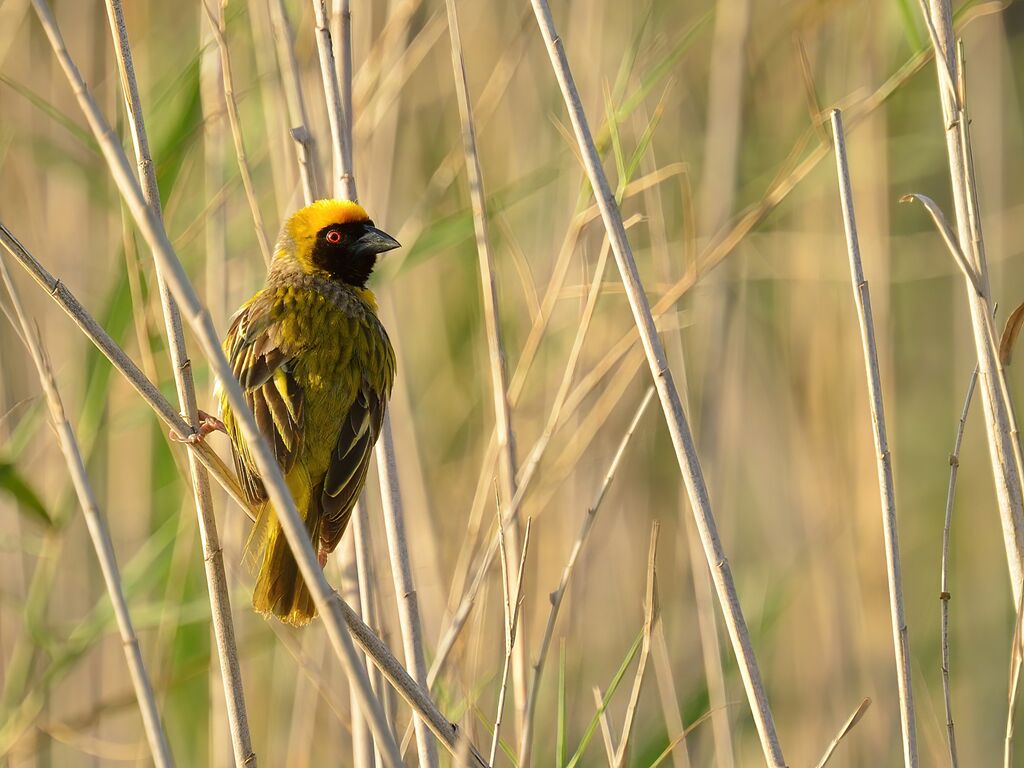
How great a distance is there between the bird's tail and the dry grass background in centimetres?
77

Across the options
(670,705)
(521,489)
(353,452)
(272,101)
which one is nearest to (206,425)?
(353,452)

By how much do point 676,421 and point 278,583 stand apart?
728 millimetres

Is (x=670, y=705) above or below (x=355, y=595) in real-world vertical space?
below

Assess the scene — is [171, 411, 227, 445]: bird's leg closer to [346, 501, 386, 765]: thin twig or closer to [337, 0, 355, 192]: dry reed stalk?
[346, 501, 386, 765]: thin twig

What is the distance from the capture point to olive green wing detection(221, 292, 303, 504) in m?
2.12

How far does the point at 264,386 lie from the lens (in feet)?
7.64

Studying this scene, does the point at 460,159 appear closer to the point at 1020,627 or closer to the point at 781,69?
the point at 781,69

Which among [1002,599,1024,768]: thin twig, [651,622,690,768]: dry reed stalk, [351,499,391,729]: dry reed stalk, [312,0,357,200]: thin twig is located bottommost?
[651,622,690,768]: dry reed stalk

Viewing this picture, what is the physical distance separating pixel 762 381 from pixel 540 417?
828 millimetres

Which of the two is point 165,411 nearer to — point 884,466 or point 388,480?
point 388,480

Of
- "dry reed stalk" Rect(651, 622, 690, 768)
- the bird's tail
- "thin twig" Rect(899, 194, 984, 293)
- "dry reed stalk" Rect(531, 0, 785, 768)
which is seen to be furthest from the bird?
"thin twig" Rect(899, 194, 984, 293)

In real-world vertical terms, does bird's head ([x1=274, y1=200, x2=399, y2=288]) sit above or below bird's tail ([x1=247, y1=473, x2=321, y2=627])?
above

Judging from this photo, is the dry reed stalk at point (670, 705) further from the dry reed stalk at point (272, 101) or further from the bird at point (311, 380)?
the dry reed stalk at point (272, 101)

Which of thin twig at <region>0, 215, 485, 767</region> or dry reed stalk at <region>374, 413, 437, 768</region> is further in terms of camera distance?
dry reed stalk at <region>374, 413, 437, 768</region>
